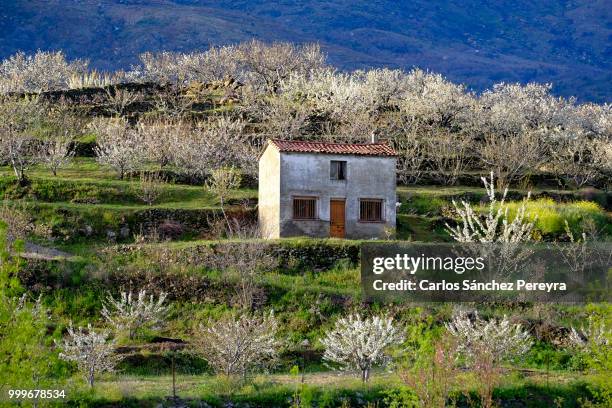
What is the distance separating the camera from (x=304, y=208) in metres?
49.2

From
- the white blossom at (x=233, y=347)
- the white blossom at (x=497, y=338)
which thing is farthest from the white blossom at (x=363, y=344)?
the white blossom at (x=233, y=347)

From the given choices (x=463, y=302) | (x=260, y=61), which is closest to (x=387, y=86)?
(x=260, y=61)

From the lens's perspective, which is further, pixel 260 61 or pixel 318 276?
pixel 260 61

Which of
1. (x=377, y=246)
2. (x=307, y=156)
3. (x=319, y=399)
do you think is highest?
(x=307, y=156)

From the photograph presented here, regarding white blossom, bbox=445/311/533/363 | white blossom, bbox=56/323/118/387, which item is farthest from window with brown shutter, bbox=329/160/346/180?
white blossom, bbox=56/323/118/387

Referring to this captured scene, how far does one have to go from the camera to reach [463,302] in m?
40.5

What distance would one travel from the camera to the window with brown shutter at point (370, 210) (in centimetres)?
4994

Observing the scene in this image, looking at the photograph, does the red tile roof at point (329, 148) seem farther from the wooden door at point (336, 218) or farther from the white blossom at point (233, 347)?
the white blossom at point (233, 347)

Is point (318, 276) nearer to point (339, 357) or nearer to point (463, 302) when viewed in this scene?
point (463, 302)

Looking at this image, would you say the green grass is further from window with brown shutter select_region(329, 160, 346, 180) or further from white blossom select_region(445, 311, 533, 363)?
white blossom select_region(445, 311, 533, 363)

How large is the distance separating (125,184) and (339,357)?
26.9 metres

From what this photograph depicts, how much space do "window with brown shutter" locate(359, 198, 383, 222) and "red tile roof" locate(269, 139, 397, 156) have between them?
2597 millimetres

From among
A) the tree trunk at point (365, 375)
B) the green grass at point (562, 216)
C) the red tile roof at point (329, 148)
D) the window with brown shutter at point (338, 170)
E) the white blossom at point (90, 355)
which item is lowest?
the tree trunk at point (365, 375)

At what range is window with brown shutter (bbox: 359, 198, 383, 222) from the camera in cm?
4994
